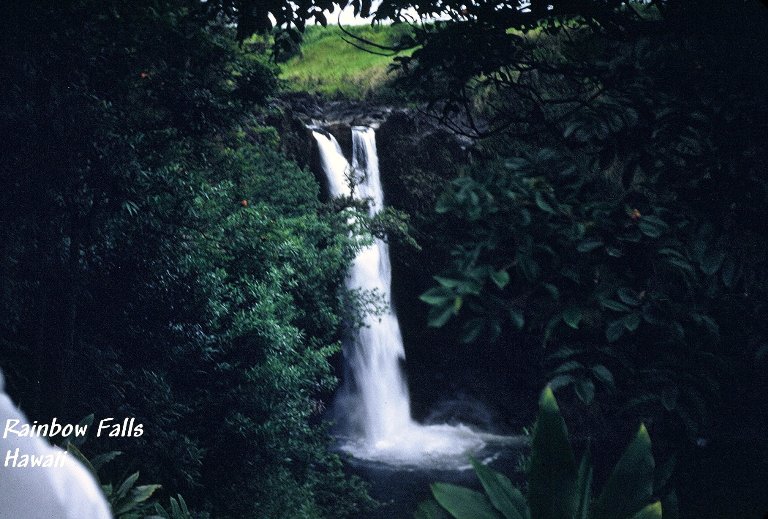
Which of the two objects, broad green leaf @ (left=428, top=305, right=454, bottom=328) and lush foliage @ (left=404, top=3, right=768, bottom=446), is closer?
broad green leaf @ (left=428, top=305, right=454, bottom=328)

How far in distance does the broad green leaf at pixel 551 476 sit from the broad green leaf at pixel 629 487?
0.35ft

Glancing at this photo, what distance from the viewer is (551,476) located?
5.96 ft

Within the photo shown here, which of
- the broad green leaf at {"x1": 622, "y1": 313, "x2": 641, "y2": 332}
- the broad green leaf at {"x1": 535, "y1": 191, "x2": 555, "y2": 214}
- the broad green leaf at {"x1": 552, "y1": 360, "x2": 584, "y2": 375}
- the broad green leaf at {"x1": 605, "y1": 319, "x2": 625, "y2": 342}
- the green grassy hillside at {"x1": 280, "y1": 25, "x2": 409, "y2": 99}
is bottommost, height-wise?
the broad green leaf at {"x1": 552, "y1": 360, "x2": 584, "y2": 375}

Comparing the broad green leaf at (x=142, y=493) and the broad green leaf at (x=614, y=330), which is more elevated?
the broad green leaf at (x=614, y=330)

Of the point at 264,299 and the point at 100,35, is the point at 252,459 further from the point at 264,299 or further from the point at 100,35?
the point at 100,35

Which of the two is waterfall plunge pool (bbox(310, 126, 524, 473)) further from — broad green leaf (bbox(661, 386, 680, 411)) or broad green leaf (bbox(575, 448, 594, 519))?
broad green leaf (bbox(661, 386, 680, 411))

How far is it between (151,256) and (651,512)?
10.2ft

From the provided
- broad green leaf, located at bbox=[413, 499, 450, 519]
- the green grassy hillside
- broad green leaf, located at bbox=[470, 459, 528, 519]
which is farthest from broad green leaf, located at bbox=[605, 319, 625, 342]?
the green grassy hillside

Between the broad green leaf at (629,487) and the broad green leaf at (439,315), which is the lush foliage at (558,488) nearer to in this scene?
the broad green leaf at (629,487)

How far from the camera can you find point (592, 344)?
1.85 metres

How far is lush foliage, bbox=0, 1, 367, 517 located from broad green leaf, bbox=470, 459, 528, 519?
209 cm

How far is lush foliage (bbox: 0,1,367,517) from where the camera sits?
11.1ft

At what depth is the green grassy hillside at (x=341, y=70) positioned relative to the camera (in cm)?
661

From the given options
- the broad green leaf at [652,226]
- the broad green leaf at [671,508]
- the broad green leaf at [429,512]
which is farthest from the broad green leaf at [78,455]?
the broad green leaf at [652,226]
